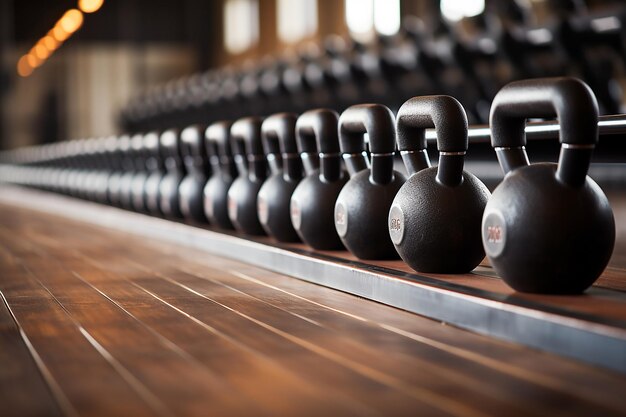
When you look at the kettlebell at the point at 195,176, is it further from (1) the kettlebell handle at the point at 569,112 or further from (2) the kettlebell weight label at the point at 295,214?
(1) the kettlebell handle at the point at 569,112

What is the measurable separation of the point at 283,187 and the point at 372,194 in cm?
46

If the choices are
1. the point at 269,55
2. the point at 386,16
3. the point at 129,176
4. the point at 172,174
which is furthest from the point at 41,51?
the point at 172,174

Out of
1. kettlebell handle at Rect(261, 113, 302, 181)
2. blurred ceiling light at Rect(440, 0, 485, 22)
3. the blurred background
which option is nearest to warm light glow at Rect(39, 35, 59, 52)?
the blurred background

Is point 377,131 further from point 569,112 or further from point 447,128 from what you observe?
point 569,112

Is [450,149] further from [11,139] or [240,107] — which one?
[11,139]

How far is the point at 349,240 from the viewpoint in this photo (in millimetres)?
1641

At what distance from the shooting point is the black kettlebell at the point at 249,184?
2223mm

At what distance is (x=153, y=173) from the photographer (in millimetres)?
3262

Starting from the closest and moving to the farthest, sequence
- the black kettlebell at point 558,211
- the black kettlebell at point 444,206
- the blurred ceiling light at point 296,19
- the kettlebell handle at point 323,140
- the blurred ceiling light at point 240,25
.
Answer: the black kettlebell at point 558,211
the black kettlebell at point 444,206
the kettlebell handle at point 323,140
the blurred ceiling light at point 296,19
the blurred ceiling light at point 240,25

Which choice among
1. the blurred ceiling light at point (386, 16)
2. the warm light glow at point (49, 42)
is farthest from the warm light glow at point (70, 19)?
the blurred ceiling light at point (386, 16)

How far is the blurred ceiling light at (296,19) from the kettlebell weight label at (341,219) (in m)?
10.6

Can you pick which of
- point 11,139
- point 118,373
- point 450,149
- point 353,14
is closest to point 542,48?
point 450,149

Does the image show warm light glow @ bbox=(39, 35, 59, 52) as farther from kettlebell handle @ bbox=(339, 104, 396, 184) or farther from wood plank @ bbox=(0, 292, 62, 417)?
wood plank @ bbox=(0, 292, 62, 417)

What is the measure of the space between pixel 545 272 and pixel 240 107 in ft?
24.9
